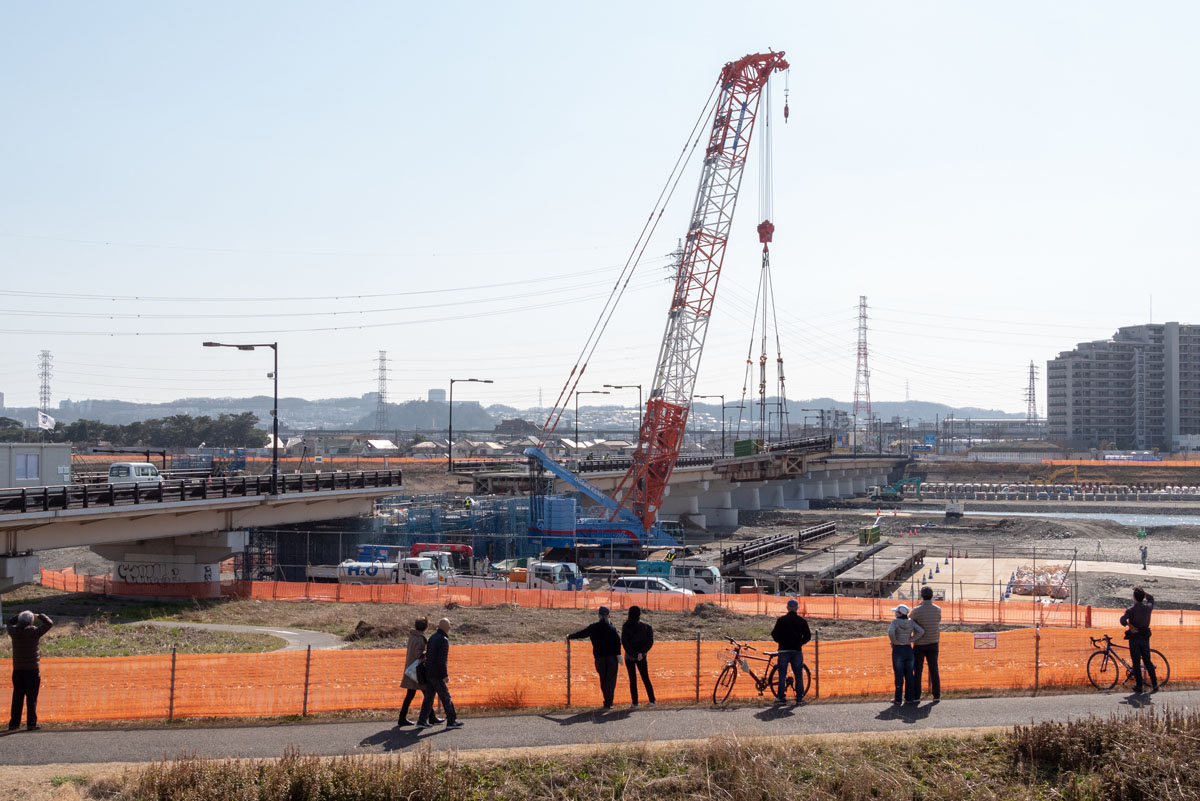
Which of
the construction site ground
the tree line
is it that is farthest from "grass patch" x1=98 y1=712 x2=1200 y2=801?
the tree line

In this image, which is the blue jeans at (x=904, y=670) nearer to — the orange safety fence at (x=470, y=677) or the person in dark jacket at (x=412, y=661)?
the orange safety fence at (x=470, y=677)

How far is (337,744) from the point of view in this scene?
1402 centimetres

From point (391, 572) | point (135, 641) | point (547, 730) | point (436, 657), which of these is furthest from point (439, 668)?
point (391, 572)

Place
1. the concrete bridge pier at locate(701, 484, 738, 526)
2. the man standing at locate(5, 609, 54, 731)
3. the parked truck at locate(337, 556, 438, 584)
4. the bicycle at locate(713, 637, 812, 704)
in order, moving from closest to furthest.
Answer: the man standing at locate(5, 609, 54, 731), the bicycle at locate(713, 637, 812, 704), the parked truck at locate(337, 556, 438, 584), the concrete bridge pier at locate(701, 484, 738, 526)

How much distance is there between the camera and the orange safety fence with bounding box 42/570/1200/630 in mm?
35688

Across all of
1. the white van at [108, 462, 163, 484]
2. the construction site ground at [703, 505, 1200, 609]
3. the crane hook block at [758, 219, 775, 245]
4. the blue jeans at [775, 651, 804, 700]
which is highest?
the crane hook block at [758, 219, 775, 245]

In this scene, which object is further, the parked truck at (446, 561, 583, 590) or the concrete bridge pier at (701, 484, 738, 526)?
the concrete bridge pier at (701, 484, 738, 526)

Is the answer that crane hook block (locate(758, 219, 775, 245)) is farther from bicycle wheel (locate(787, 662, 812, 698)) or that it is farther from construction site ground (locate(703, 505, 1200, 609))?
bicycle wheel (locate(787, 662, 812, 698))

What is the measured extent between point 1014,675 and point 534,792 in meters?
9.77

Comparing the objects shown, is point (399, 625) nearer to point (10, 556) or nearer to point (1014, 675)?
point (10, 556)

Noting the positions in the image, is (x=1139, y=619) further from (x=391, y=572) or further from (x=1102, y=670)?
(x=391, y=572)

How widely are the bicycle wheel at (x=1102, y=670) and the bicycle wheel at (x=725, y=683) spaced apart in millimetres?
6256

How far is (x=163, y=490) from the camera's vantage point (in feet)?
123

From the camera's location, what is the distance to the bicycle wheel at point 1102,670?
57.2ft
